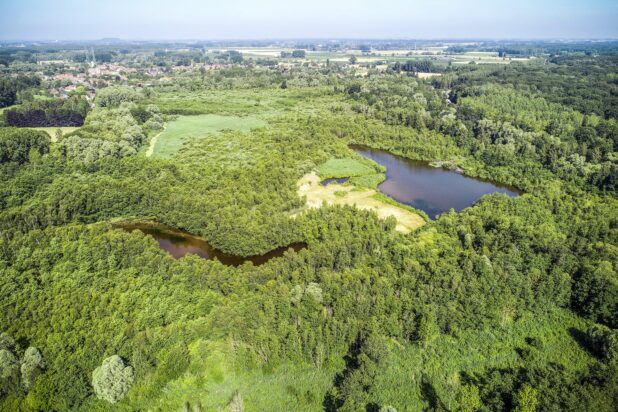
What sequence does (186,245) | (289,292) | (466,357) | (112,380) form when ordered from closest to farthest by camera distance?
(112,380) < (466,357) < (289,292) < (186,245)

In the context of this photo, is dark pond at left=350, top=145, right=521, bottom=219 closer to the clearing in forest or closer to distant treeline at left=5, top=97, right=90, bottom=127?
the clearing in forest

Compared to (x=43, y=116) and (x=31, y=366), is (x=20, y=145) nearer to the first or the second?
(x=43, y=116)

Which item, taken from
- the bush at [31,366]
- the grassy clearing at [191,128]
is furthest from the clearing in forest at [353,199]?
the bush at [31,366]

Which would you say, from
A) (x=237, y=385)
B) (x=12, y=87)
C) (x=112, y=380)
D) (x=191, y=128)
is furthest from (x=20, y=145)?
(x=12, y=87)

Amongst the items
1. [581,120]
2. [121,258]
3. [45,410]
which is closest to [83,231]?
[121,258]

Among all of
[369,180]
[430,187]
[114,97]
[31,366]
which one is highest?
[114,97]

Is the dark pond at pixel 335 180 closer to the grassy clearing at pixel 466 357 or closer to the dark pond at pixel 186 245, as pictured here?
the dark pond at pixel 186 245
